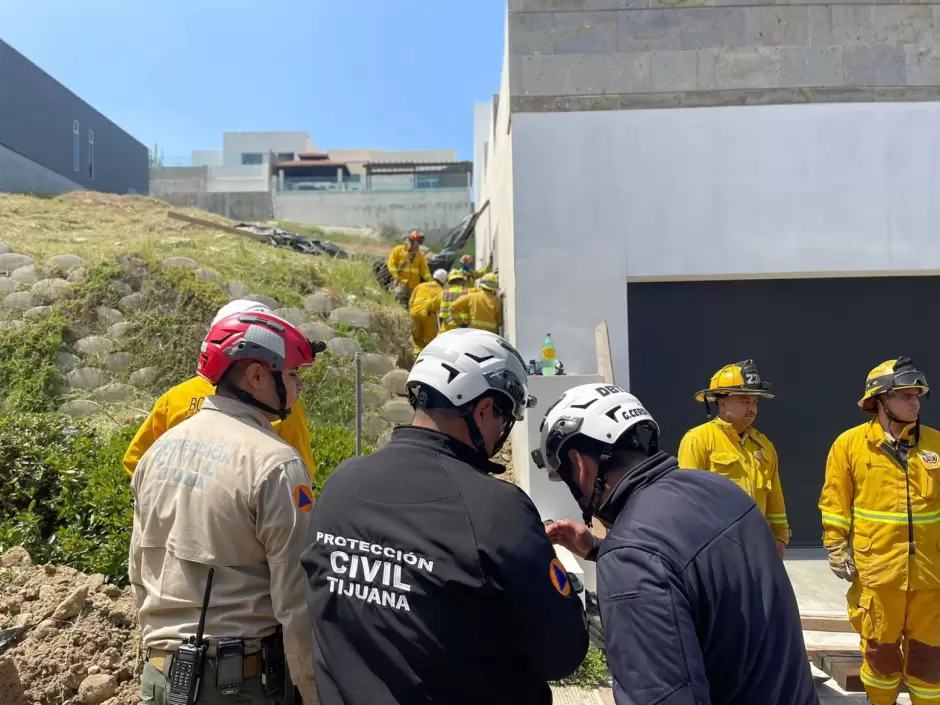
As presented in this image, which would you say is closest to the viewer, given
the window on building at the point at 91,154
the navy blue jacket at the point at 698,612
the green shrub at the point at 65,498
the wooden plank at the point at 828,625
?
the navy blue jacket at the point at 698,612

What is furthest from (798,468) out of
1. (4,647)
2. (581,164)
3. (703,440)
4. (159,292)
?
(159,292)

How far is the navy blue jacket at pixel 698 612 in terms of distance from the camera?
5.14ft

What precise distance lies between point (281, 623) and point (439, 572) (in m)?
0.80

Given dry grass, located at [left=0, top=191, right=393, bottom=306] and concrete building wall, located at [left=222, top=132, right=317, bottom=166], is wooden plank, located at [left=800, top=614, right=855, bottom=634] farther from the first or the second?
concrete building wall, located at [left=222, top=132, right=317, bottom=166]

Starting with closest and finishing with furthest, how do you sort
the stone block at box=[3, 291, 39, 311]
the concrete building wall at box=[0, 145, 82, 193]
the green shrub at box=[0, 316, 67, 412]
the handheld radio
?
the handheld radio < the green shrub at box=[0, 316, 67, 412] < the stone block at box=[3, 291, 39, 311] < the concrete building wall at box=[0, 145, 82, 193]

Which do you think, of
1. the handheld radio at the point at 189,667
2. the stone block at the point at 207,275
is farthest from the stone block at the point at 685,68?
the stone block at the point at 207,275

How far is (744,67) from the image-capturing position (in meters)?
6.48

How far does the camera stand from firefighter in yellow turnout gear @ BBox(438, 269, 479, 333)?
9.08 meters

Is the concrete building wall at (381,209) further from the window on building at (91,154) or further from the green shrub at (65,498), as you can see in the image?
the green shrub at (65,498)

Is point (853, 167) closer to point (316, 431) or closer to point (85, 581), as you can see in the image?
point (316, 431)

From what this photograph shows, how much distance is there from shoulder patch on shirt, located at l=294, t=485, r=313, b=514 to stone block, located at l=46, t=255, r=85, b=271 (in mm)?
10555

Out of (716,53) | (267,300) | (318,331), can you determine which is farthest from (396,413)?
(716,53)

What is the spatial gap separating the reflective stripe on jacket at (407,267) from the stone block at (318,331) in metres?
2.82

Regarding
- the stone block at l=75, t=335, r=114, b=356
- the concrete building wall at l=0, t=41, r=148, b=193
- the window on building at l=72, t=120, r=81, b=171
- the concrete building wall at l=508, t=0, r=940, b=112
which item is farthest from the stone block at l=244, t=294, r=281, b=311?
the window on building at l=72, t=120, r=81, b=171
